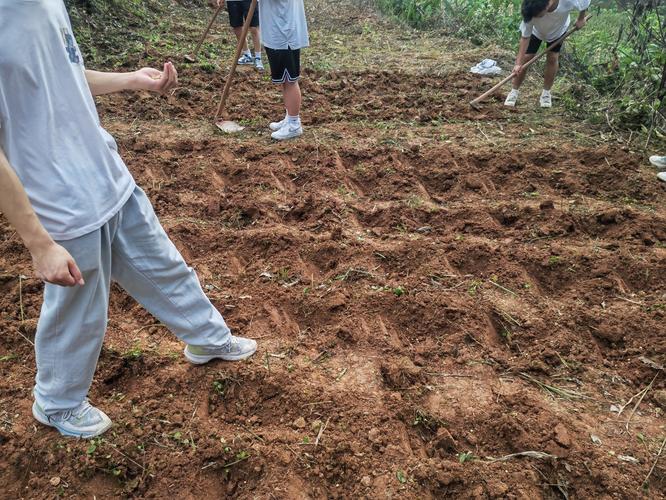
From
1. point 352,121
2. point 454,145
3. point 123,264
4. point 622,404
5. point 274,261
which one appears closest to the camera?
point 123,264

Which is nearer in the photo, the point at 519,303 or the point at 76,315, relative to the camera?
the point at 76,315

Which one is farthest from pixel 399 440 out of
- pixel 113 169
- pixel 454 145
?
pixel 454 145

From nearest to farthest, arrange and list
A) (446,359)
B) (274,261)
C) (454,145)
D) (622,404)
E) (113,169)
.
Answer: (113,169) < (622,404) < (446,359) < (274,261) < (454,145)

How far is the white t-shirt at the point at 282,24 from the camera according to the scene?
441 centimetres

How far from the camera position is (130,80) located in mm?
2113

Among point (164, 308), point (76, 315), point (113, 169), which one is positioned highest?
point (113, 169)

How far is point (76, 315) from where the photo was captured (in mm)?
1871

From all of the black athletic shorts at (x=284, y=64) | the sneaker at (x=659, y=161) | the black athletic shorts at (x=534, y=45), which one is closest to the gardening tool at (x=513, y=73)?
the black athletic shorts at (x=534, y=45)

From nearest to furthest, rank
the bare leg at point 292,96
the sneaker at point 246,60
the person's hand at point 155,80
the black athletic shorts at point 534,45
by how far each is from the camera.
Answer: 1. the person's hand at point 155,80
2. the bare leg at point 292,96
3. the black athletic shorts at point 534,45
4. the sneaker at point 246,60

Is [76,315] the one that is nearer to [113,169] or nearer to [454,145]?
[113,169]

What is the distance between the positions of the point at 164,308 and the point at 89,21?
7.20 m

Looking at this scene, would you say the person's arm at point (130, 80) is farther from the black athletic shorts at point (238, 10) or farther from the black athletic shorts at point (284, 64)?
the black athletic shorts at point (238, 10)

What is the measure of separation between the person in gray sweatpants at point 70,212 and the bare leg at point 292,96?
9.19 feet

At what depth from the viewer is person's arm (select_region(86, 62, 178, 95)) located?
6.79 feet
